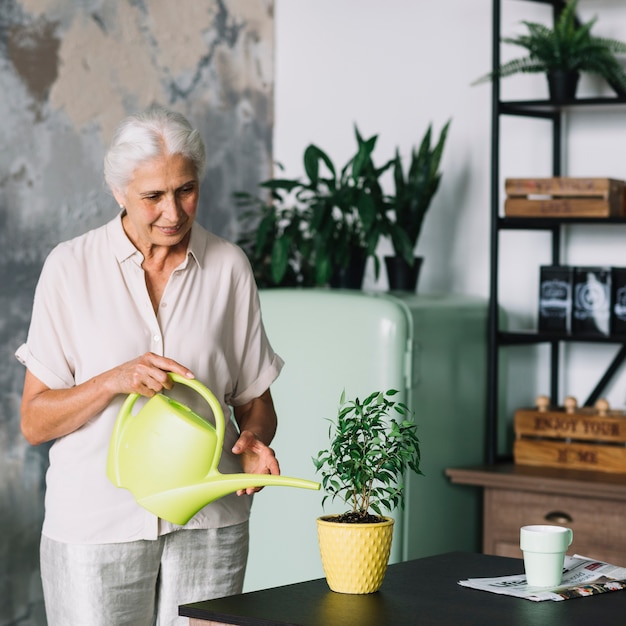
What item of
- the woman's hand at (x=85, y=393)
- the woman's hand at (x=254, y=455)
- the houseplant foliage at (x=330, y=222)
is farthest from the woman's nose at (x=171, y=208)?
the houseplant foliage at (x=330, y=222)

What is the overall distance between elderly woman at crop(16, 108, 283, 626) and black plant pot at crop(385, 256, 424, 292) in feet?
5.36

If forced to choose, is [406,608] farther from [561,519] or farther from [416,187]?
[416,187]

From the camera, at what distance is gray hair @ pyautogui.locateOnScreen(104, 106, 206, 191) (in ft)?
7.16

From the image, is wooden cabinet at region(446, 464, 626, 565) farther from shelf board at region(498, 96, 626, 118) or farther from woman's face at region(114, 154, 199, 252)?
A: woman's face at region(114, 154, 199, 252)

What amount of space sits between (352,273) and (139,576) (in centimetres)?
182

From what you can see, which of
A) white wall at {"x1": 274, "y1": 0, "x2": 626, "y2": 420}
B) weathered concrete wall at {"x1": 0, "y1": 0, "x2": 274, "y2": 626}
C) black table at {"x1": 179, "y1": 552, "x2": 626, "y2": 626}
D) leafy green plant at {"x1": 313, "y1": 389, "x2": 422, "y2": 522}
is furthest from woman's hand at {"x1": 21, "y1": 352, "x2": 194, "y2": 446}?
white wall at {"x1": 274, "y1": 0, "x2": 626, "y2": 420}

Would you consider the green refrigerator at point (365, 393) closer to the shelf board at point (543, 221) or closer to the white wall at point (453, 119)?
the shelf board at point (543, 221)

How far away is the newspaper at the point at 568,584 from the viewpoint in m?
1.93

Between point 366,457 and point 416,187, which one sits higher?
point 416,187

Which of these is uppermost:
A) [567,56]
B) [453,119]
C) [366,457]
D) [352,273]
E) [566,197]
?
[567,56]

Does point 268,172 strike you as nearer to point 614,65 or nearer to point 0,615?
point 614,65

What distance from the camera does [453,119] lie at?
410cm

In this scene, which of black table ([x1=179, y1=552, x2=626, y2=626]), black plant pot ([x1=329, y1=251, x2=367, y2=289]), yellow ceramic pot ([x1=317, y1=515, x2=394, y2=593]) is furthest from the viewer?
black plant pot ([x1=329, y1=251, x2=367, y2=289])

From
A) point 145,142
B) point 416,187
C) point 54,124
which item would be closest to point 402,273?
point 416,187
